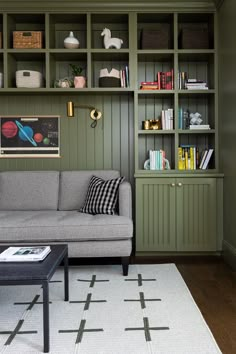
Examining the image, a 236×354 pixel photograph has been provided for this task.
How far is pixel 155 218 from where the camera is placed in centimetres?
397

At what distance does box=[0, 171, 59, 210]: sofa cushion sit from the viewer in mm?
3941

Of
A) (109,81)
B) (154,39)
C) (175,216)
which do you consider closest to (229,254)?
(175,216)

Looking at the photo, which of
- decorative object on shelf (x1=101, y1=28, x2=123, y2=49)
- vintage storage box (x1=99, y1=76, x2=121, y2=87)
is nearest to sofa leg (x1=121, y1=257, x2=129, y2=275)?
vintage storage box (x1=99, y1=76, x2=121, y2=87)

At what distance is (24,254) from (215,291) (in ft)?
4.82

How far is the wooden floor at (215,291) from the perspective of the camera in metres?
2.14

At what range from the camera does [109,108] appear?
4.34m

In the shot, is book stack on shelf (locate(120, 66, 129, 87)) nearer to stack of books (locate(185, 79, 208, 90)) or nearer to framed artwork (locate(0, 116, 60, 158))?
stack of books (locate(185, 79, 208, 90))

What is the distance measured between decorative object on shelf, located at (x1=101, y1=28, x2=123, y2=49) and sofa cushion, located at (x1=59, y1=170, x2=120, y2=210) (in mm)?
1317

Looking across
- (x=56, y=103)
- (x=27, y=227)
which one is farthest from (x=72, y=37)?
(x=27, y=227)

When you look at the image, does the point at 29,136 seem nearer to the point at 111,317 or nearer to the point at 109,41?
the point at 109,41

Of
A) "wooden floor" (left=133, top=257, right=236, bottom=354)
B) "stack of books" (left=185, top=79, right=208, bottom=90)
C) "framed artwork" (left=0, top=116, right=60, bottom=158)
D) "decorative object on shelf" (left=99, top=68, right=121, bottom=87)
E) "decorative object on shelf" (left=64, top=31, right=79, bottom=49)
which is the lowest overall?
"wooden floor" (left=133, top=257, right=236, bottom=354)

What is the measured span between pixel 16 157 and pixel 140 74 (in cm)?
168

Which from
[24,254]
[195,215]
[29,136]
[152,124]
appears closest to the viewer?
[24,254]

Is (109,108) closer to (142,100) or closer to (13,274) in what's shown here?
(142,100)
